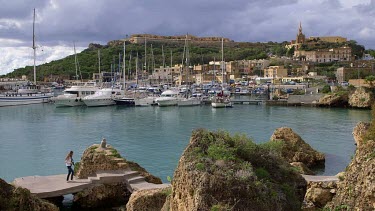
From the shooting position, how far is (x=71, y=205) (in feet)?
56.4

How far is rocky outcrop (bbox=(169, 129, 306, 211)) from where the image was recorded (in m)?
8.58

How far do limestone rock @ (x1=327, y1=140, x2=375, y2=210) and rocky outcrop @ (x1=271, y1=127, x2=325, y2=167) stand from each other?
1398 cm

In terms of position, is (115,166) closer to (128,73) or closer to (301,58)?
(128,73)

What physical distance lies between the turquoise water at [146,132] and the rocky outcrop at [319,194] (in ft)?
25.9

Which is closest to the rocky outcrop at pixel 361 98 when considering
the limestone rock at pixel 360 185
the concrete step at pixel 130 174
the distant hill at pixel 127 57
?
the concrete step at pixel 130 174

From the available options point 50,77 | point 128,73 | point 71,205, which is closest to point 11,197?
point 71,205

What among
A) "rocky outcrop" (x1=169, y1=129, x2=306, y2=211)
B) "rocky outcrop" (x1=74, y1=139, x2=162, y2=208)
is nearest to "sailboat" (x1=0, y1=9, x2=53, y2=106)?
"rocky outcrop" (x1=74, y1=139, x2=162, y2=208)

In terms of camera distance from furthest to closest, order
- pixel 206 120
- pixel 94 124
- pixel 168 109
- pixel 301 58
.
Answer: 1. pixel 301 58
2. pixel 168 109
3. pixel 206 120
4. pixel 94 124

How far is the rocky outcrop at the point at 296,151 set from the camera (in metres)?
24.0

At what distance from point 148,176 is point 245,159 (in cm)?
840

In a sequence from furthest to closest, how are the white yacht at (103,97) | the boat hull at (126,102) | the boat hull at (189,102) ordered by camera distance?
1. the boat hull at (126,102)
2. the white yacht at (103,97)
3. the boat hull at (189,102)

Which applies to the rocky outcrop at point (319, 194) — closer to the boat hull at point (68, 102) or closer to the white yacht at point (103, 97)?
the white yacht at point (103, 97)

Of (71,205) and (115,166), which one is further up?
(115,166)

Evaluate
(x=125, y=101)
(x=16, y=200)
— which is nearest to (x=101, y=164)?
(x=16, y=200)
